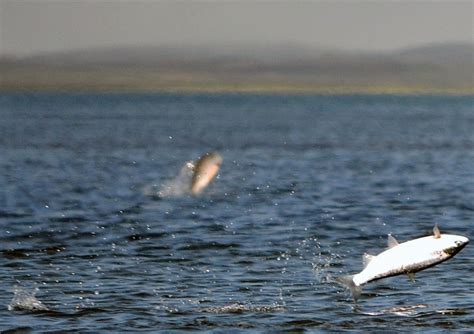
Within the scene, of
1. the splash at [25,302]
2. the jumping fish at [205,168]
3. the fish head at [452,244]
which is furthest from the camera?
the jumping fish at [205,168]

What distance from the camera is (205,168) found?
29172 mm

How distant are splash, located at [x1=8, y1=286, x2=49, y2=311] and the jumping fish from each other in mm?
8575

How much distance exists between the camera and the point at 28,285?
21.7 meters

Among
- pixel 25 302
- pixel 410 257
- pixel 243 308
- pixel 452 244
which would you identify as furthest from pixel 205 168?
pixel 452 244

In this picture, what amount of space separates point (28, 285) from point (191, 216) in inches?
457

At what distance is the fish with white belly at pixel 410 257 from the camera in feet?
57.1

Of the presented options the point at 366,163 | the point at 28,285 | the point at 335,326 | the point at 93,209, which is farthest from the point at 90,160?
the point at 335,326

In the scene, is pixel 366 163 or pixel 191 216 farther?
pixel 366 163

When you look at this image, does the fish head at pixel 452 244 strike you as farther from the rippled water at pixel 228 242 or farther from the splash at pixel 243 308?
the splash at pixel 243 308

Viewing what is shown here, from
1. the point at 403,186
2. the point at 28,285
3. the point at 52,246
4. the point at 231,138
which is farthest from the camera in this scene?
the point at 231,138

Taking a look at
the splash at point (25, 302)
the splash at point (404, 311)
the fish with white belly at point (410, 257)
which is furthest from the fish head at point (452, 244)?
the splash at point (25, 302)

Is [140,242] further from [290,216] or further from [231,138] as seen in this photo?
[231,138]

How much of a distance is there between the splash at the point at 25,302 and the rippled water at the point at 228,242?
52mm

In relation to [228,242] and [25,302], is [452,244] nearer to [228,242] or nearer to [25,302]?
[25,302]
